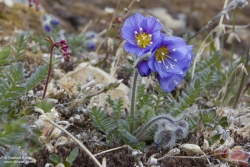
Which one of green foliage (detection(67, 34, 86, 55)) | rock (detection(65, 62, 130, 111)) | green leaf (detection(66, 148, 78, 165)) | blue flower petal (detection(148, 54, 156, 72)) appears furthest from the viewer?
green foliage (detection(67, 34, 86, 55))

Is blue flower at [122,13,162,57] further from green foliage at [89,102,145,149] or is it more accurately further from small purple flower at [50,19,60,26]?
small purple flower at [50,19,60,26]

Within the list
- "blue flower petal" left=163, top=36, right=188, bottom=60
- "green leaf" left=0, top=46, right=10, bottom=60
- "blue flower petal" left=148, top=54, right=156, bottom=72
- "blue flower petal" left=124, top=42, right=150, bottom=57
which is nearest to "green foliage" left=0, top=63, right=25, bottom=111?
"green leaf" left=0, top=46, right=10, bottom=60

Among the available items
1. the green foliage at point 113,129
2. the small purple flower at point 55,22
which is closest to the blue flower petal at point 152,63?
the green foliage at point 113,129

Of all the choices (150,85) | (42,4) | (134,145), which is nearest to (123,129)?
(134,145)

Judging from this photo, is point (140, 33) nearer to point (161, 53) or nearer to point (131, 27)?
point (131, 27)

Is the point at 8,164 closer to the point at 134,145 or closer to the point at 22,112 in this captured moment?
the point at 22,112
